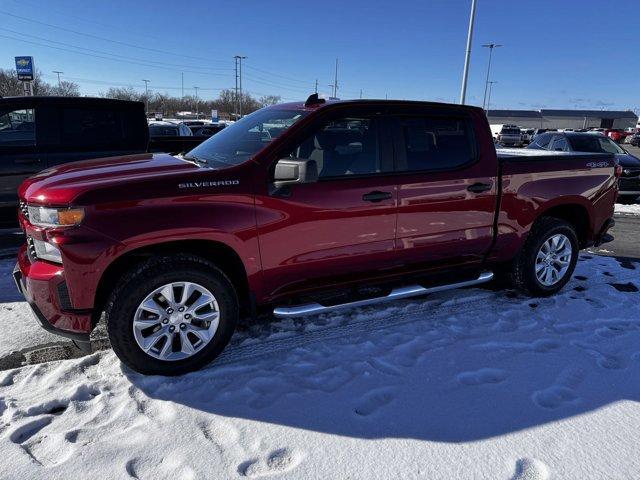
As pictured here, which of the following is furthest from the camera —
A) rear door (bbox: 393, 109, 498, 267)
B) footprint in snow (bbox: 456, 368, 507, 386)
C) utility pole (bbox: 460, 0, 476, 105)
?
utility pole (bbox: 460, 0, 476, 105)

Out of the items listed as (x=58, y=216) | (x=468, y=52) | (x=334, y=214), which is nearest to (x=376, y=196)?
(x=334, y=214)

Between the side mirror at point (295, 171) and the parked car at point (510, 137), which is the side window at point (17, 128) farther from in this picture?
the parked car at point (510, 137)

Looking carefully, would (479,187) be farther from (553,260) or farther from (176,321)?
(176,321)

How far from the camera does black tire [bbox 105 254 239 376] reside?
303 cm

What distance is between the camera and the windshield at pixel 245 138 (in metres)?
3.60

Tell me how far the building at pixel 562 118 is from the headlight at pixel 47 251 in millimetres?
101526

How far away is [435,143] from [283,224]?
1.59 metres

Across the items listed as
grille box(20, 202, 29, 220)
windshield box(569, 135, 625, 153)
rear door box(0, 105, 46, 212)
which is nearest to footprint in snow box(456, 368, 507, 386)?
grille box(20, 202, 29, 220)

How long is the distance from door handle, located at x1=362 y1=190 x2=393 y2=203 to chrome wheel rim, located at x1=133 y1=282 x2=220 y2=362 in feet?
4.38

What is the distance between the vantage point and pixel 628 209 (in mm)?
10297

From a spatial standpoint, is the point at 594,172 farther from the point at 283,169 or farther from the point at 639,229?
the point at 639,229

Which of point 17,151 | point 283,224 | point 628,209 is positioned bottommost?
point 628,209

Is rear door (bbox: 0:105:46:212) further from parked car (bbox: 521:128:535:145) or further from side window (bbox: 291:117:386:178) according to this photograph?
parked car (bbox: 521:128:535:145)

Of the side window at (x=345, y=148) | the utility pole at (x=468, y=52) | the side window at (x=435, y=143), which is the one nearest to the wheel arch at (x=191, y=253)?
the side window at (x=345, y=148)
